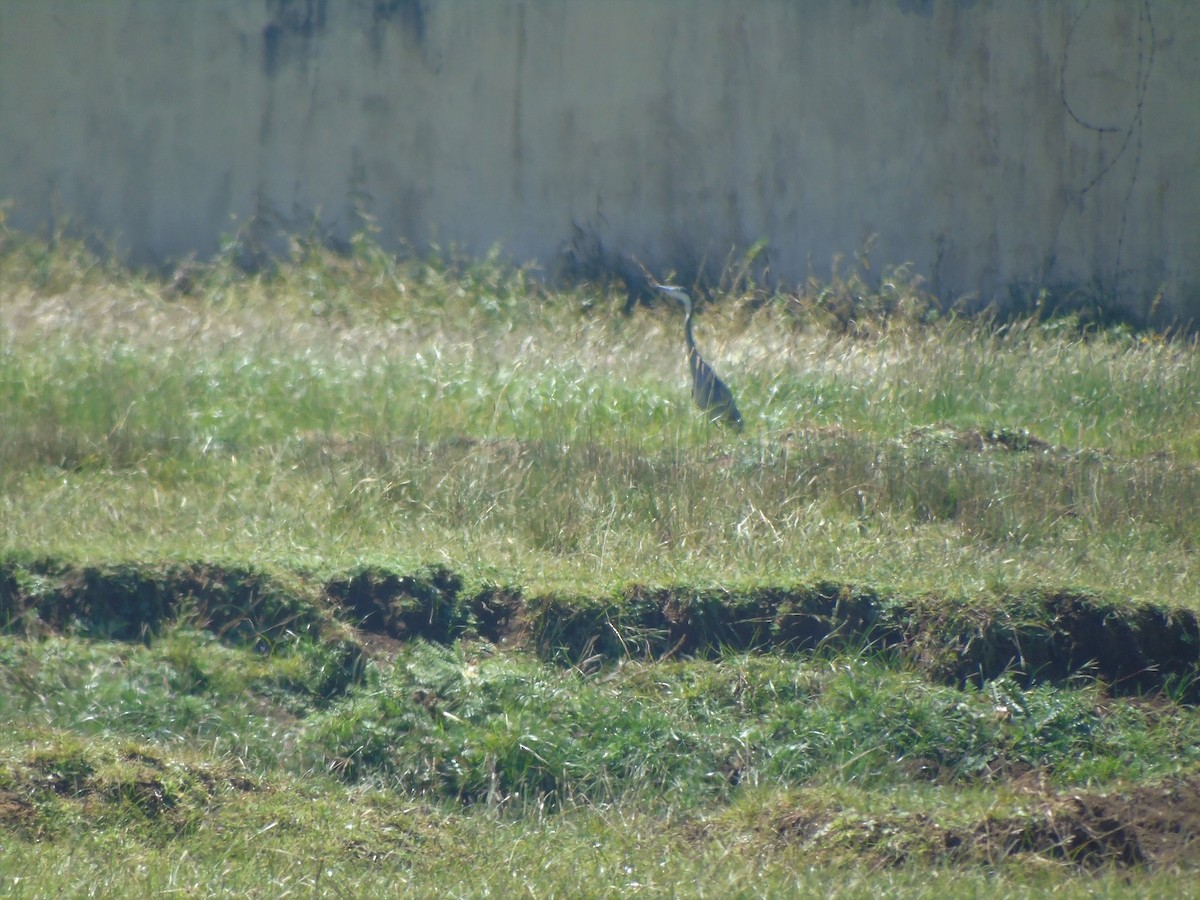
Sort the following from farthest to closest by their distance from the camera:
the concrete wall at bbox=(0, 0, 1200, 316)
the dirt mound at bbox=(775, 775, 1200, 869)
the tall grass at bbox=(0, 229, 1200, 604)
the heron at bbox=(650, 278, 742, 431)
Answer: the concrete wall at bbox=(0, 0, 1200, 316)
the heron at bbox=(650, 278, 742, 431)
the tall grass at bbox=(0, 229, 1200, 604)
the dirt mound at bbox=(775, 775, 1200, 869)

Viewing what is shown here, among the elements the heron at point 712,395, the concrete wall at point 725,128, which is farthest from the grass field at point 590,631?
the concrete wall at point 725,128

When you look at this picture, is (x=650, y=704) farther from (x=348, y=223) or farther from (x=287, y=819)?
(x=348, y=223)

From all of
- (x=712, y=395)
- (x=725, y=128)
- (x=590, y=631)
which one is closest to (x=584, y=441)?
(x=712, y=395)

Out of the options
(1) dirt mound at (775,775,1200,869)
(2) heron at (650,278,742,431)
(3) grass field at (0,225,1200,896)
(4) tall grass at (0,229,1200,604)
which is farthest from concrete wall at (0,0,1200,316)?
(1) dirt mound at (775,775,1200,869)

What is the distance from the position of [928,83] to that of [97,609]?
9.12 metres

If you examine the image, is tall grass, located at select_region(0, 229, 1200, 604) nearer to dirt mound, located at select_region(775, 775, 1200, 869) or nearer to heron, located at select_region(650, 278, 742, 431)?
heron, located at select_region(650, 278, 742, 431)

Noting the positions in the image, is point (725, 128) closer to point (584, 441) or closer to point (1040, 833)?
point (584, 441)

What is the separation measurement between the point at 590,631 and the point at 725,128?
767cm

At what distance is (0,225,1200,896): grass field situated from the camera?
4156mm

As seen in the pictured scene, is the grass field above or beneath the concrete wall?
beneath

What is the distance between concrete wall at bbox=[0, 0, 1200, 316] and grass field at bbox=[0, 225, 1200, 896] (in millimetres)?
3542

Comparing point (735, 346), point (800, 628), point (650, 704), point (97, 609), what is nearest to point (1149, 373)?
point (735, 346)

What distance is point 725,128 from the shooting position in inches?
475

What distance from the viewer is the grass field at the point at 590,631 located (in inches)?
164
